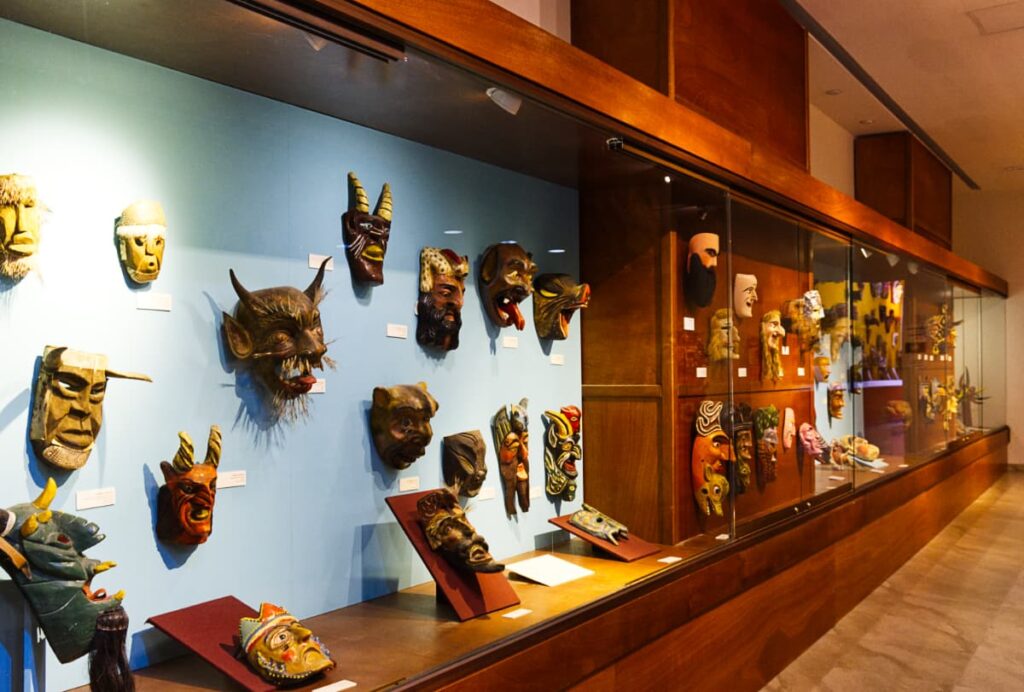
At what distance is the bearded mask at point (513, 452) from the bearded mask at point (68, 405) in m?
1.47

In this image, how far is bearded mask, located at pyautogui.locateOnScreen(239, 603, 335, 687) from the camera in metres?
1.86

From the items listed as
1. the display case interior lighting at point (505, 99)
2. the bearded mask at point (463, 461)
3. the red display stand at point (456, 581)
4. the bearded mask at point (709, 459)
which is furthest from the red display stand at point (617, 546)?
the display case interior lighting at point (505, 99)

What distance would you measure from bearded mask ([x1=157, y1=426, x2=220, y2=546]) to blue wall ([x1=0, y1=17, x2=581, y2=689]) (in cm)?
3

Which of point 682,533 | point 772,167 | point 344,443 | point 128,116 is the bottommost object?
point 682,533

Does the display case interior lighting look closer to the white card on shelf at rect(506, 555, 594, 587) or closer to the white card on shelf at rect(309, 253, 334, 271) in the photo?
the white card on shelf at rect(309, 253, 334, 271)

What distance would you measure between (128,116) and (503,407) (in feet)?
5.30

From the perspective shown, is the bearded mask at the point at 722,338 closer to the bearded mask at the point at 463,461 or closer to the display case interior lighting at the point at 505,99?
the bearded mask at the point at 463,461

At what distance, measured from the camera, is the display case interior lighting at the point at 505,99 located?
2.31 m

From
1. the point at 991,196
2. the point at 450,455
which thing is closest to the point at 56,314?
the point at 450,455

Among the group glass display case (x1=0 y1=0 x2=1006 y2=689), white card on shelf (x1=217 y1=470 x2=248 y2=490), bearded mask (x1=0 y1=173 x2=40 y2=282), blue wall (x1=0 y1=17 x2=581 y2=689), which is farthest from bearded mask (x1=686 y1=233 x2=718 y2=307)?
bearded mask (x1=0 y1=173 x2=40 y2=282)

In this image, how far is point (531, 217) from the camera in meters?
3.17

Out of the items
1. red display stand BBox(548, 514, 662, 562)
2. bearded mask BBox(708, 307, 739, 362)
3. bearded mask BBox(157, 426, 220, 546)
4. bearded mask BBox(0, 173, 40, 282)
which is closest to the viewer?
bearded mask BBox(0, 173, 40, 282)

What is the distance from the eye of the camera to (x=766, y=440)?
4.07 metres

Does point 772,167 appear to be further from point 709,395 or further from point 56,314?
point 56,314
